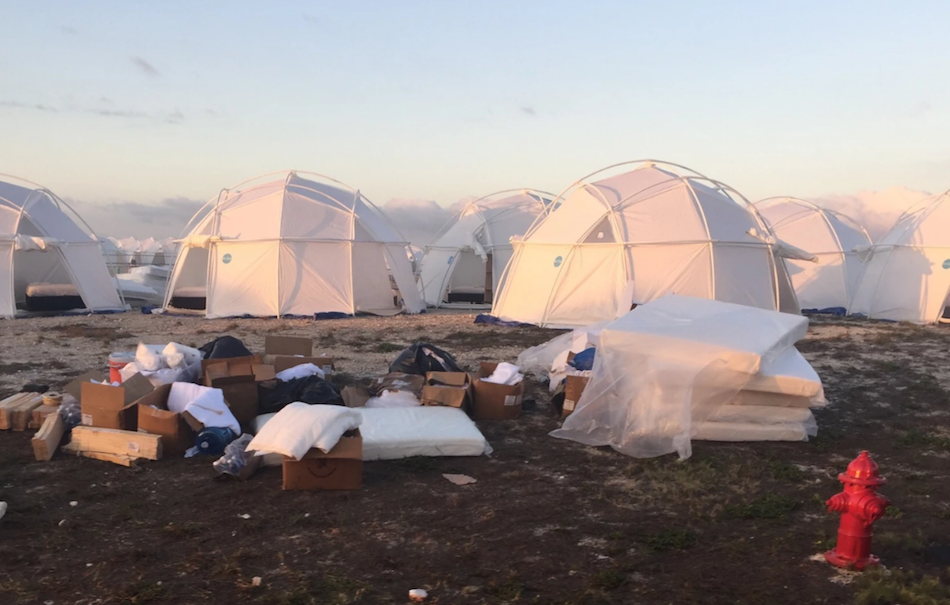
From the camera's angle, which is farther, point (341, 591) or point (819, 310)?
point (819, 310)

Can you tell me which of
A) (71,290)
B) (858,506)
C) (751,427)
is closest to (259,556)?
(858,506)

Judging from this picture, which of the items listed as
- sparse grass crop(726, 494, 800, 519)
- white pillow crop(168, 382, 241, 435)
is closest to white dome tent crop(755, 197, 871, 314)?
sparse grass crop(726, 494, 800, 519)

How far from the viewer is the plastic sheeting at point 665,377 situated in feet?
22.2

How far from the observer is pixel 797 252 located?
771 inches

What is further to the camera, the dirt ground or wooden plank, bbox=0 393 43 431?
wooden plank, bbox=0 393 43 431

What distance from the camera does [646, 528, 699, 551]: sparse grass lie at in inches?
183

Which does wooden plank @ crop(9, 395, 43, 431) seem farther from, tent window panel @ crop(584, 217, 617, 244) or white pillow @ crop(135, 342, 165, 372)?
tent window panel @ crop(584, 217, 617, 244)

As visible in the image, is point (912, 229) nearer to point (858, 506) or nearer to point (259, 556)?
point (858, 506)

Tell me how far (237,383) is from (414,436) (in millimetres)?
1893

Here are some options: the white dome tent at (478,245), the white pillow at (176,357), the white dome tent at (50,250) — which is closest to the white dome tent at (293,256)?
the white dome tent at (50,250)

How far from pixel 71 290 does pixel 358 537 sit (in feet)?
63.9

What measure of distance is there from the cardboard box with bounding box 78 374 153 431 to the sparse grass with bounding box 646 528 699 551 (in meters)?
4.41

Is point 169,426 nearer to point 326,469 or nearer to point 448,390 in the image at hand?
point 326,469

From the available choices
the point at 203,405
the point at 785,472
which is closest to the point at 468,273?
the point at 203,405
